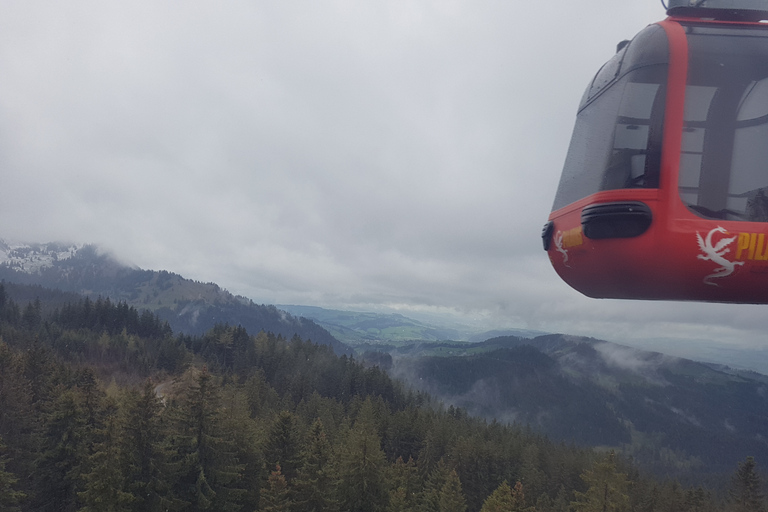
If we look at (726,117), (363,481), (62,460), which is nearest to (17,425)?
(62,460)

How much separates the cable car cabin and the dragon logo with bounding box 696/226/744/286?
0.01 metres

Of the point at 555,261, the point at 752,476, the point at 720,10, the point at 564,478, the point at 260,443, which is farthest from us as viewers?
the point at 564,478

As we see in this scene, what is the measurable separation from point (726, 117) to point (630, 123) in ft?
4.43

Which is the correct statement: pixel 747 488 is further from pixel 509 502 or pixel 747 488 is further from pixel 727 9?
pixel 727 9

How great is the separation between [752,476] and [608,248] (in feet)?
182

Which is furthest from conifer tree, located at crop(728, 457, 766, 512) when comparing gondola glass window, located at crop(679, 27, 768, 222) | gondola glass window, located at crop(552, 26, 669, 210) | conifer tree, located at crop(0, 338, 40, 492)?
conifer tree, located at crop(0, 338, 40, 492)

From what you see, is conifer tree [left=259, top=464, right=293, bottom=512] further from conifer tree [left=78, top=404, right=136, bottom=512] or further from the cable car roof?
the cable car roof

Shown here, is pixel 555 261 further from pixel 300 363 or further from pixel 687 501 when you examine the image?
pixel 300 363

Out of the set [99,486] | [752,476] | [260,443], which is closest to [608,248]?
[99,486]

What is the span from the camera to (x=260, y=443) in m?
32.7

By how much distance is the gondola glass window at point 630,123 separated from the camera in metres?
6.15

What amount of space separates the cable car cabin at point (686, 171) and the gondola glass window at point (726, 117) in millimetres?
15

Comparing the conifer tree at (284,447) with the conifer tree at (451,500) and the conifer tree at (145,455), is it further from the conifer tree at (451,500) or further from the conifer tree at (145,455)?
the conifer tree at (451,500)

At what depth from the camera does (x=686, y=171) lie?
19.9 ft
